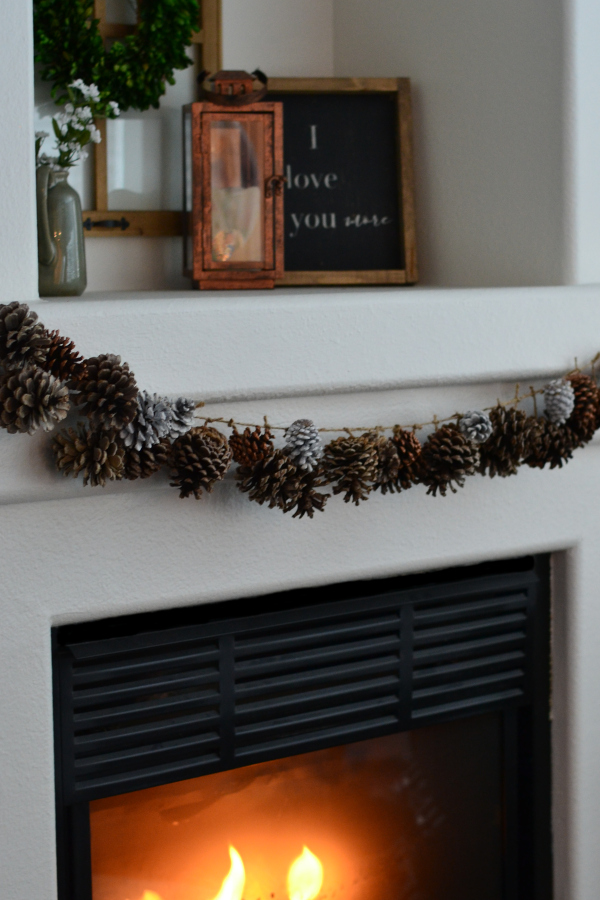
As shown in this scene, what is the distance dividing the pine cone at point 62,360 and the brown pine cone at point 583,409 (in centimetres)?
59

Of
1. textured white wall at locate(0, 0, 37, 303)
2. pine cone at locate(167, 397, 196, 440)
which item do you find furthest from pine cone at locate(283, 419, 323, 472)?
textured white wall at locate(0, 0, 37, 303)

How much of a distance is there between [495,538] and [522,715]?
0.91ft

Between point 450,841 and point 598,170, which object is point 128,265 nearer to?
point 598,170

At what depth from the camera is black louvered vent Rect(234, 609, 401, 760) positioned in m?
1.05

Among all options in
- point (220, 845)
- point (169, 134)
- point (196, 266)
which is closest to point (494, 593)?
point (220, 845)

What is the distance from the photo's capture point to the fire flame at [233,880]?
1.11 m

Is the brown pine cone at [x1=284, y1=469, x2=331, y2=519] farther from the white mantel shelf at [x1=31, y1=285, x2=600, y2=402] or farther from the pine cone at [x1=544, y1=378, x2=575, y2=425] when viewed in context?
the pine cone at [x1=544, y1=378, x2=575, y2=425]

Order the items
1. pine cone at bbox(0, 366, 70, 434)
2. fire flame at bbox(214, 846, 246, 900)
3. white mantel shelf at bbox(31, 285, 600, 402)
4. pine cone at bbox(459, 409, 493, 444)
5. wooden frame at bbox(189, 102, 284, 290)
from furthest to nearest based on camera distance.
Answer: wooden frame at bbox(189, 102, 284, 290) → fire flame at bbox(214, 846, 246, 900) → pine cone at bbox(459, 409, 493, 444) → white mantel shelf at bbox(31, 285, 600, 402) → pine cone at bbox(0, 366, 70, 434)

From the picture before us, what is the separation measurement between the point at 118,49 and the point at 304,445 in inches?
25.9

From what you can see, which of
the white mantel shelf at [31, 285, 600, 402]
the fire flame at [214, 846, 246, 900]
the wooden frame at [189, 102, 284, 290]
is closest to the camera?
the white mantel shelf at [31, 285, 600, 402]

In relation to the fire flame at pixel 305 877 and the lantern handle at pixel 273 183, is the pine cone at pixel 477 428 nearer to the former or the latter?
the lantern handle at pixel 273 183

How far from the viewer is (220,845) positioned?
1.11m

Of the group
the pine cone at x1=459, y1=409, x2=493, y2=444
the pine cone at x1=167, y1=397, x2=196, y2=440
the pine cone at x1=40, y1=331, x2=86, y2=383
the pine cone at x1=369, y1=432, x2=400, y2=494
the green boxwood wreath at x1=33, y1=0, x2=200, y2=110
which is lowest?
the pine cone at x1=369, y1=432, x2=400, y2=494

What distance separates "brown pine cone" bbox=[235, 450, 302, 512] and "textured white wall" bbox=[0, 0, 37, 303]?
301mm
